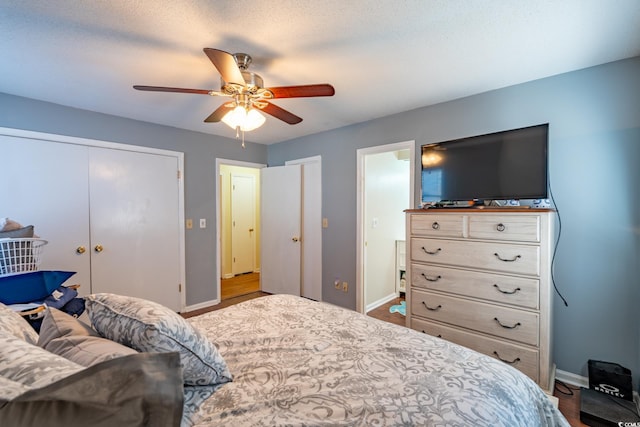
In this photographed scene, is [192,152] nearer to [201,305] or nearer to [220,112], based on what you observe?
[220,112]

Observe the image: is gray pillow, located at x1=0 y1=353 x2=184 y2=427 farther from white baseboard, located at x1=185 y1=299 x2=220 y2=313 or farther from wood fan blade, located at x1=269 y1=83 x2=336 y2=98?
white baseboard, located at x1=185 y1=299 x2=220 y2=313

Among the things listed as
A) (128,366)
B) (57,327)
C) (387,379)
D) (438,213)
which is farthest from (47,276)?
(438,213)

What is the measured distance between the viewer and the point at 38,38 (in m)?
1.73

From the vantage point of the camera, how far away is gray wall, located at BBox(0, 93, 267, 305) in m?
2.88

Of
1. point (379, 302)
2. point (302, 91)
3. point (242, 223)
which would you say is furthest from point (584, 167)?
point (242, 223)

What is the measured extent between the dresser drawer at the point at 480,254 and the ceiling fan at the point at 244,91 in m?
1.45

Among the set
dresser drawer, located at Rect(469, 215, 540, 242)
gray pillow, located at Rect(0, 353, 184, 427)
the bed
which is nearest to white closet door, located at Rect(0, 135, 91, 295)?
the bed

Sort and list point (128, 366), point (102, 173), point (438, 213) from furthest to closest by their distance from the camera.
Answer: point (102, 173)
point (438, 213)
point (128, 366)

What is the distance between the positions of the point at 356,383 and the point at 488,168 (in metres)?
1.99

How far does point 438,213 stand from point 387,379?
5.25 ft

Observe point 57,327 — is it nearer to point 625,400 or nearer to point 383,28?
point 383,28

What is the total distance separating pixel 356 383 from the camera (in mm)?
998

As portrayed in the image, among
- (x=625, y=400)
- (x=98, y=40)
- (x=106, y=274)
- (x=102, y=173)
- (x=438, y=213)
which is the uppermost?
(x=98, y=40)

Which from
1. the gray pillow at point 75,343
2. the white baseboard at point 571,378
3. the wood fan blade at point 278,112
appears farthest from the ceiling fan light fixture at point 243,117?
the white baseboard at point 571,378
